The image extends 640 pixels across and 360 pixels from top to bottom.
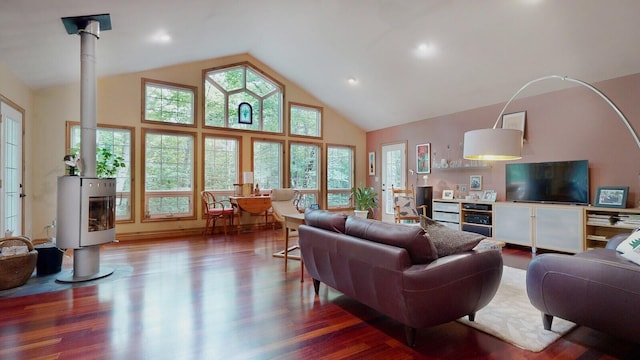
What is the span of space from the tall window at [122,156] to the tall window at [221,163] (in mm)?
1274

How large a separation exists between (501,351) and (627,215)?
10.5 feet

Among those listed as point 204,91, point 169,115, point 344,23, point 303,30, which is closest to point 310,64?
point 303,30

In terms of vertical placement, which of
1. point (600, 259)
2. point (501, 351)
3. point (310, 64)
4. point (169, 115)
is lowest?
point (501, 351)

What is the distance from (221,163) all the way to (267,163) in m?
1.01

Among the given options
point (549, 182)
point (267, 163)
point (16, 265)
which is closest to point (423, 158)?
point (549, 182)

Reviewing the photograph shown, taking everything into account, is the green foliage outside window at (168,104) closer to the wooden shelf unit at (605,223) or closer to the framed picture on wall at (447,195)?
the framed picture on wall at (447,195)

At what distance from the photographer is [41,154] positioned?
15.7 ft

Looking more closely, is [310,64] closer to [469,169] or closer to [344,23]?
[344,23]

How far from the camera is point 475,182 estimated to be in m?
5.60

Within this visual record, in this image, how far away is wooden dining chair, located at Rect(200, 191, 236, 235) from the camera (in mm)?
5660

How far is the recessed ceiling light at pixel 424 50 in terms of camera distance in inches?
179

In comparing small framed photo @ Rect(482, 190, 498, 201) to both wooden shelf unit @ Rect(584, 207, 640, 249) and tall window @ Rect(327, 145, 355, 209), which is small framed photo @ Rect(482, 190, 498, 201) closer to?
wooden shelf unit @ Rect(584, 207, 640, 249)

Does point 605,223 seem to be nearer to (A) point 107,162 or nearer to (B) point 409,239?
(B) point 409,239

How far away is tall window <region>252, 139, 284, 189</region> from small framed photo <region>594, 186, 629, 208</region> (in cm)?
536
